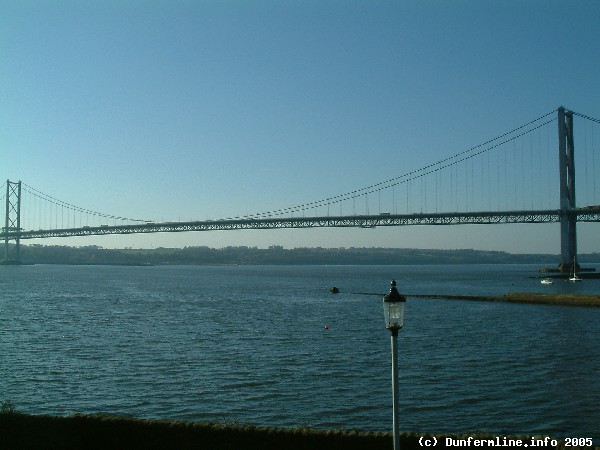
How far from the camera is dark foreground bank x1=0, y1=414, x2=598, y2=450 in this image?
718cm

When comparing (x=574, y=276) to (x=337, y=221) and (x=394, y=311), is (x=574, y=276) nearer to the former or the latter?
(x=337, y=221)

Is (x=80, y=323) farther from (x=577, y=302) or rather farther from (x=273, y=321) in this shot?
(x=577, y=302)

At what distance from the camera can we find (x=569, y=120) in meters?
75.4

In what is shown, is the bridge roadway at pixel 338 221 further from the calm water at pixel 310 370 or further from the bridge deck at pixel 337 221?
the calm water at pixel 310 370

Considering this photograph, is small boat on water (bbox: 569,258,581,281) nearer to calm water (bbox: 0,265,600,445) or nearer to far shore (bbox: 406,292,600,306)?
far shore (bbox: 406,292,600,306)

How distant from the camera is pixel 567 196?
71.6 meters

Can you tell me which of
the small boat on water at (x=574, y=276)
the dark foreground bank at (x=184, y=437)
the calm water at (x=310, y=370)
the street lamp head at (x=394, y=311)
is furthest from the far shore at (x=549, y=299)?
the street lamp head at (x=394, y=311)

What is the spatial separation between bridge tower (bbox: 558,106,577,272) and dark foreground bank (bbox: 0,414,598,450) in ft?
225

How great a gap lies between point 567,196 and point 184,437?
233ft

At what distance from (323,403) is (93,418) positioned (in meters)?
5.65

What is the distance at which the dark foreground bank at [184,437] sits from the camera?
23.5ft

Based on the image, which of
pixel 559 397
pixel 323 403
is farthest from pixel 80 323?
pixel 559 397

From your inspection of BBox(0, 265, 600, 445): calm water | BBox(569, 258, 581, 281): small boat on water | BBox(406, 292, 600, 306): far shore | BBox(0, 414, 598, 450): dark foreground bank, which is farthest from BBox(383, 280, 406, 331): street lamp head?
BBox(569, 258, 581, 281): small boat on water

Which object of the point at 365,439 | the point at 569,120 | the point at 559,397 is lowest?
the point at 559,397
